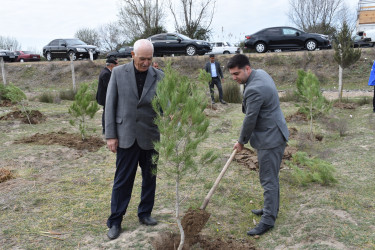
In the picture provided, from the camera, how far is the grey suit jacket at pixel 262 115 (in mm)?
3234

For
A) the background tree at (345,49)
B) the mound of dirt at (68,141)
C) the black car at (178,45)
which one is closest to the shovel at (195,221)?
the mound of dirt at (68,141)

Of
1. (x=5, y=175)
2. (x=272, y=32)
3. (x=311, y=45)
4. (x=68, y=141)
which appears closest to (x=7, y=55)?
(x=272, y=32)

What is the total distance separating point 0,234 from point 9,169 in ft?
7.10

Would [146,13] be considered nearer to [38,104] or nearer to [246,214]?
[38,104]

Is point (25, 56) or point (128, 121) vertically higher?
point (25, 56)

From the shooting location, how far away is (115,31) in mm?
46438

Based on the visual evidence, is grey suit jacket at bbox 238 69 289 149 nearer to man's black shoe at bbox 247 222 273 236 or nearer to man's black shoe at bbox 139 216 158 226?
man's black shoe at bbox 247 222 273 236

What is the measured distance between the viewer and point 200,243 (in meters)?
3.25

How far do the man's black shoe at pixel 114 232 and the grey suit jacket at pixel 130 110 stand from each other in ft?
2.68

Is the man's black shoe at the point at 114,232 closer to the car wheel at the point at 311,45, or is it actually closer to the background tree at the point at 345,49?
the background tree at the point at 345,49

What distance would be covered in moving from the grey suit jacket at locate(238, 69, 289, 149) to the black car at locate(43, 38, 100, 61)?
77.3ft

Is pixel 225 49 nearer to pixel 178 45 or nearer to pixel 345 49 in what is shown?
pixel 178 45

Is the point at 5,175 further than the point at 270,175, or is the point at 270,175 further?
the point at 5,175

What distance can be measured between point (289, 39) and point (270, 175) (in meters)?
18.9
